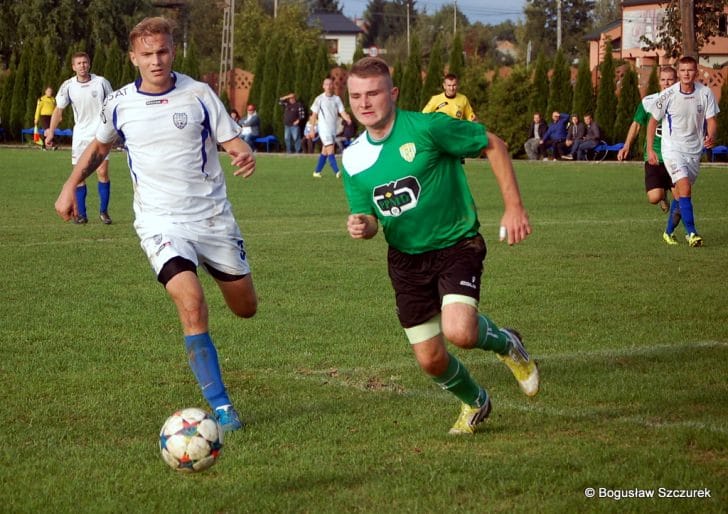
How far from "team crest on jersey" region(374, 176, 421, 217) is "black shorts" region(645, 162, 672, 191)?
9.76 metres

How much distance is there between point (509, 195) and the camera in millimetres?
5672

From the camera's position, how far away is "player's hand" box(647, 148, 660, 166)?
1466 cm

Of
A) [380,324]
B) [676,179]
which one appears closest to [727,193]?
[676,179]

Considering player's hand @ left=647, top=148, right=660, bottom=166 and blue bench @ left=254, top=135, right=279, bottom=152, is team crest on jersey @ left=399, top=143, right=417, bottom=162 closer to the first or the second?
player's hand @ left=647, top=148, right=660, bottom=166

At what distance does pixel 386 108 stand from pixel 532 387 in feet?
5.54

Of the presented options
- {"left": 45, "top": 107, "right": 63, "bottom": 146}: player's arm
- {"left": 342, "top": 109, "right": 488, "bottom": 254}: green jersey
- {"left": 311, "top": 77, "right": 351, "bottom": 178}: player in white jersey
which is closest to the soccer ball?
{"left": 342, "top": 109, "right": 488, "bottom": 254}: green jersey

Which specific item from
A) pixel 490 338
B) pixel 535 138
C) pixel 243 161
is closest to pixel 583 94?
pixel 535 138

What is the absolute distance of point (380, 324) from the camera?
29.3ft

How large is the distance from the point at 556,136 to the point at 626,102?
8.50ft

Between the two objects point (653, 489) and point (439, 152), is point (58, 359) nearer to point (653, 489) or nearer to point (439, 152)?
point (439, 152)

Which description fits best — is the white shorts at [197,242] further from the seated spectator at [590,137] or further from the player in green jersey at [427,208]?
the seated spectator at [590,137]

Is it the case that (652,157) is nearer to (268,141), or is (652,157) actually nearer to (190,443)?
(190,443)

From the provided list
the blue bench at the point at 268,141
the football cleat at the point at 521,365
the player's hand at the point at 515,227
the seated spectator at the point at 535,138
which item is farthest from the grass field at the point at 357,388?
the blue bench at the point at 268,141

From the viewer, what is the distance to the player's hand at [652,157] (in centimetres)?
1466
